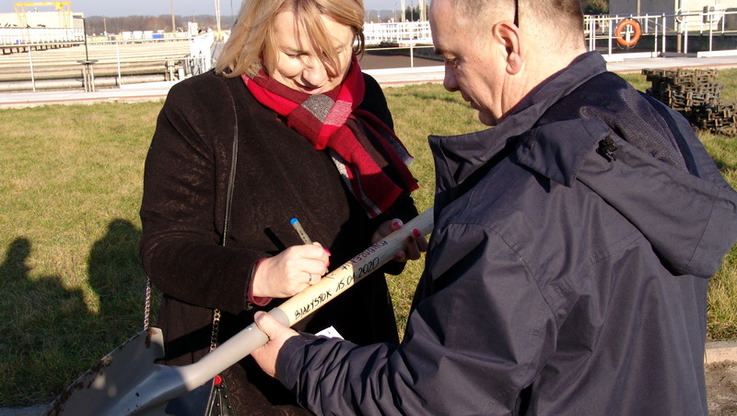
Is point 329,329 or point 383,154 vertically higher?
point 383,154

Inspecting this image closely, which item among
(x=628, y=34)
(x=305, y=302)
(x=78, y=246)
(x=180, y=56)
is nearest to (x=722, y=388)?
(x=305, y=302)

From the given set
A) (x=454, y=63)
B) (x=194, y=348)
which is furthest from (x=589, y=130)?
(x=194, y=348)

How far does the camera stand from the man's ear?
1.45 metres

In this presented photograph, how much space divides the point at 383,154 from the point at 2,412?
2.45 meters

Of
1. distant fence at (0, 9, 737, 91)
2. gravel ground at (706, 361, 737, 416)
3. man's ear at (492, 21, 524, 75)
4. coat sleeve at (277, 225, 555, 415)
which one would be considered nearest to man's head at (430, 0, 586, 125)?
man's ear at (492, 21, 524, 75)

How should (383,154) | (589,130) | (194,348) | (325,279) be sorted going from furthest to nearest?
(383,154)
(194,348)
(325,279)
(589,130)

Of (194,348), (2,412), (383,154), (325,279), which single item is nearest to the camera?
(325,279)

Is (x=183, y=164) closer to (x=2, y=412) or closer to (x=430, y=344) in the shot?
(x=430, y=344)

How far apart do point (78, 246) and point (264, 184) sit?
14.3ft

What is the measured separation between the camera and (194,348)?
1.99 m

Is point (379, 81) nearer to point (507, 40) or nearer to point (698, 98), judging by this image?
point (698, 98)

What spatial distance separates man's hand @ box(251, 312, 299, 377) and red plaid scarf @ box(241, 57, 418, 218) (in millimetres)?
568

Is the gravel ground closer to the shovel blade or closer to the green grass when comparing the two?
the green grass

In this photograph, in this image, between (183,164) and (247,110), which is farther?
(247,110)
